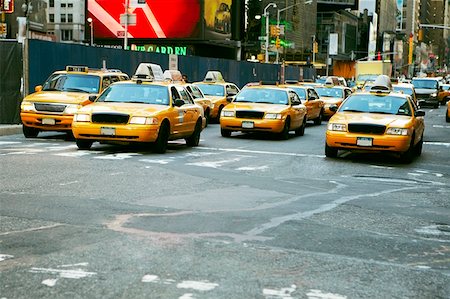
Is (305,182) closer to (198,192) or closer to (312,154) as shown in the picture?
(198,192)


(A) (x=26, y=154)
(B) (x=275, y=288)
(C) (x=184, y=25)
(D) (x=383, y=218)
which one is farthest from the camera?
(C) (x=184, y=25)

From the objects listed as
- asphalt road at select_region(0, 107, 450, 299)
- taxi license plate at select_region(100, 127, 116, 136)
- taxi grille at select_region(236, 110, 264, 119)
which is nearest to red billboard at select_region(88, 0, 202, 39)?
taxi grille at select_region(236, 110, 264, 119)

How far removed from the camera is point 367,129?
54.3 feet

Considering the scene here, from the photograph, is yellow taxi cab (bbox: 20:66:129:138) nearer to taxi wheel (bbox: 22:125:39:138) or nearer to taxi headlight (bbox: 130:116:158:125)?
taxi wheel (bbox: 22:125:39:138)

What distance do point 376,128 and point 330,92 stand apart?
19861 mm

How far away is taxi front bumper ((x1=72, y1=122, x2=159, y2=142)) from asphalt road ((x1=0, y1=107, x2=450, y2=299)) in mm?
692

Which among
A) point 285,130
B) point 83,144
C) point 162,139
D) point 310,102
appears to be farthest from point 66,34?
point 162,139

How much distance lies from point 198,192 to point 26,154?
5.67 m

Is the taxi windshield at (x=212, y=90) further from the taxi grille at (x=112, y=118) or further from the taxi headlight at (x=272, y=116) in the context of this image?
the taxi grille at (x=112, y=118)

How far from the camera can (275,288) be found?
5.78m

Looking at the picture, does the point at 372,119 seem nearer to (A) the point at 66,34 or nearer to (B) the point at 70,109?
(B) the point at 70,109

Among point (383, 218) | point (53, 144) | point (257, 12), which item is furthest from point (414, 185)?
point (257, 12)

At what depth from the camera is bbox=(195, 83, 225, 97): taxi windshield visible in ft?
98.4

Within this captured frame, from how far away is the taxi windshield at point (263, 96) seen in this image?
902 inches
